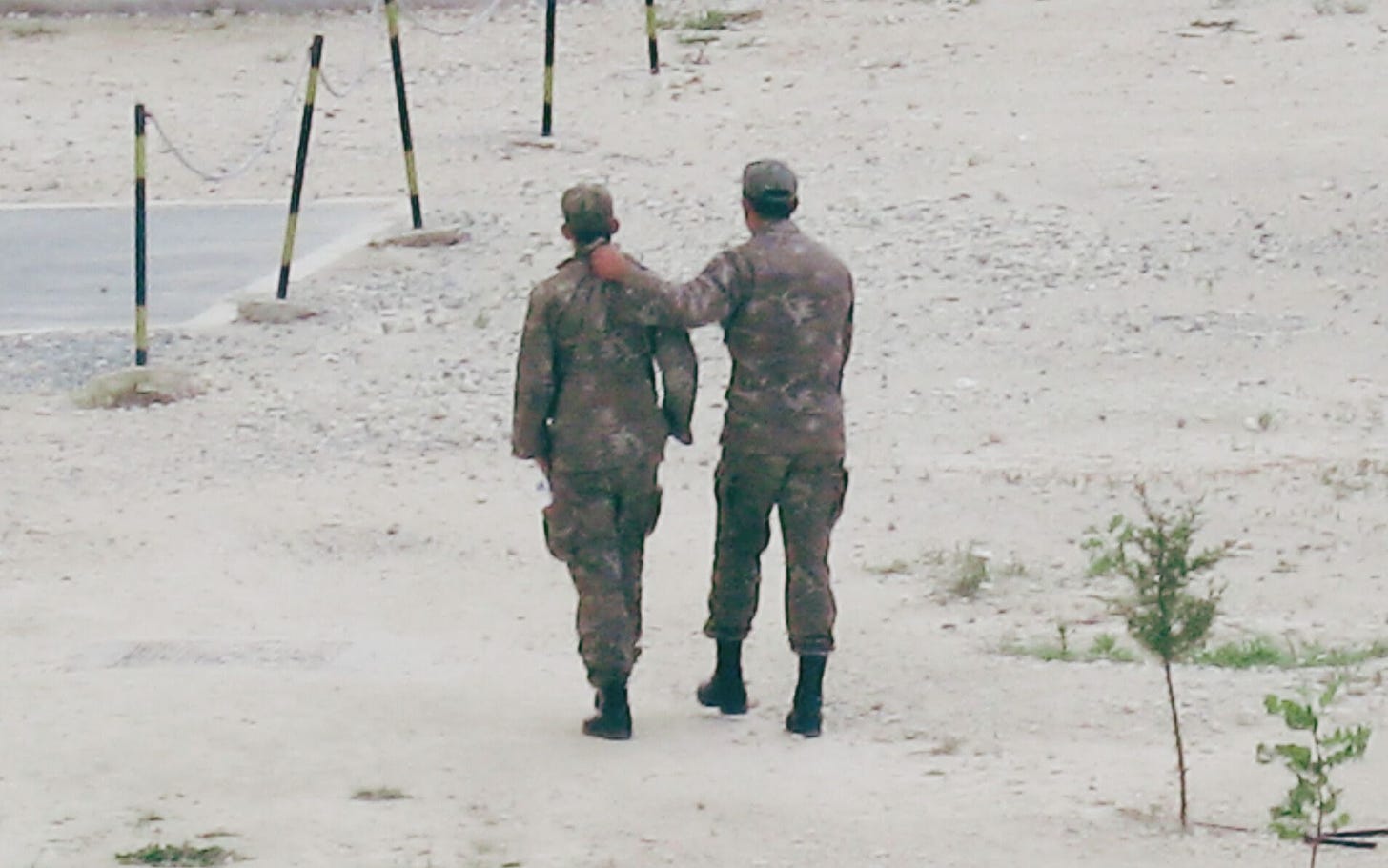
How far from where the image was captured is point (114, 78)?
23891 millimetres

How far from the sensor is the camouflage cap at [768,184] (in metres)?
7.73

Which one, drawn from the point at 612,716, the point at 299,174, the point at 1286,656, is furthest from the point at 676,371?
the point at 299,174

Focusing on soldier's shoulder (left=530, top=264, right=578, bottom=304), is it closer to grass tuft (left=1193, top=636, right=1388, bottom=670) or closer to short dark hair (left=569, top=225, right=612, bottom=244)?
short dark hair (left=569, top=225, right=612, bottom=244)

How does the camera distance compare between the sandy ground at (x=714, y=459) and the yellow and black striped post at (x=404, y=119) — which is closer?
the sandy ground at (x=714, y=459)

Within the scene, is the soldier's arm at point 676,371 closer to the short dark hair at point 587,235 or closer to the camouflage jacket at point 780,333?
the camouflage jacket at point 780,333

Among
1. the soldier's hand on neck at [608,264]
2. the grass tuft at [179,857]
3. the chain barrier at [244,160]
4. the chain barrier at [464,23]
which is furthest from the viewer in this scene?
the chain barrier at [464,23]

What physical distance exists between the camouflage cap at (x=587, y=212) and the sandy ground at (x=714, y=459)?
1.48 m

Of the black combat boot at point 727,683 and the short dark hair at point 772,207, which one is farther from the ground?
the short dark hair at point 772,207

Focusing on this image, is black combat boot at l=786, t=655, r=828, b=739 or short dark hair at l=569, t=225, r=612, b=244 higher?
short dark hair at l=569, t=225, r=612, b=244

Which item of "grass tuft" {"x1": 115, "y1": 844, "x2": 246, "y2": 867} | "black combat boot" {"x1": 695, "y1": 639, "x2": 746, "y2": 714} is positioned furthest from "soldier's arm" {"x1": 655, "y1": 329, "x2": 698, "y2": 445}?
"grass tuft" {"x1": 115, "y1": 844, "x2": 246, "y2": 867}

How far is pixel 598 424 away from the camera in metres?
7.64

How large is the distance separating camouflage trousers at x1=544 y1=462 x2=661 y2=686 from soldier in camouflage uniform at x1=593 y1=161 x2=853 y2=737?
295 mm

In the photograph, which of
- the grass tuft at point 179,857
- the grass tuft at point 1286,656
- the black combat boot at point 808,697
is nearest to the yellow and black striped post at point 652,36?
the grass tuft at point 1286,656

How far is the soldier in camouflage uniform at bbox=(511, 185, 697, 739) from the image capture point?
300 inches
